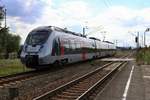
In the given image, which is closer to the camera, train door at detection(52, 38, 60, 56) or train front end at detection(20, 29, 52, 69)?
train front end at detection(20, 29, 52, 69)

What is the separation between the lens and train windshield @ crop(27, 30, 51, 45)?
2810 cm

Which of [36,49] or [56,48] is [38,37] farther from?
[56,48]

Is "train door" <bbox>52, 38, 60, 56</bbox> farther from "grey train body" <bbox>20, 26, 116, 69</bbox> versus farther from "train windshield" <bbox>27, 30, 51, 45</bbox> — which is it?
"train windshield" <bbox>27, 30, 51, 45</bbox>

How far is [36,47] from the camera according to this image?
27703 millimetres

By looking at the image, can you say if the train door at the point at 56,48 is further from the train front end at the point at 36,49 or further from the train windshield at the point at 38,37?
the train windshield at the point at 38,37

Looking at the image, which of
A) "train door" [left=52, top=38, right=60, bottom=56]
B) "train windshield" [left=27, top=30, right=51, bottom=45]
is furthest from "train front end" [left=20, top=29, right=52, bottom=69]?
"train door" [left=52, top=38, right=60, bottom=56]

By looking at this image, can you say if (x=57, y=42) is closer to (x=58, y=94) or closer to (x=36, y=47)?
(x=36, y=47)

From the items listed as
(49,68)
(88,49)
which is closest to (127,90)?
(49,68)

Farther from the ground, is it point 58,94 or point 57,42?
point 57,42

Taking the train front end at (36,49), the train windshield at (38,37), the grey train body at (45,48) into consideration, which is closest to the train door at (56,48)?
the grey train body at (45,48)

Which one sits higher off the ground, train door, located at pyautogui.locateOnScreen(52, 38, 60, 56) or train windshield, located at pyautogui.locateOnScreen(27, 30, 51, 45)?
train windshield, located at pyautogui.locateOnScreen(27, 30, 51, 45)

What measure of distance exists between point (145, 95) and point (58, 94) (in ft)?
11.9

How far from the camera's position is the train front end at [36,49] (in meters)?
27.2

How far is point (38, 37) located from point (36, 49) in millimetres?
1264
